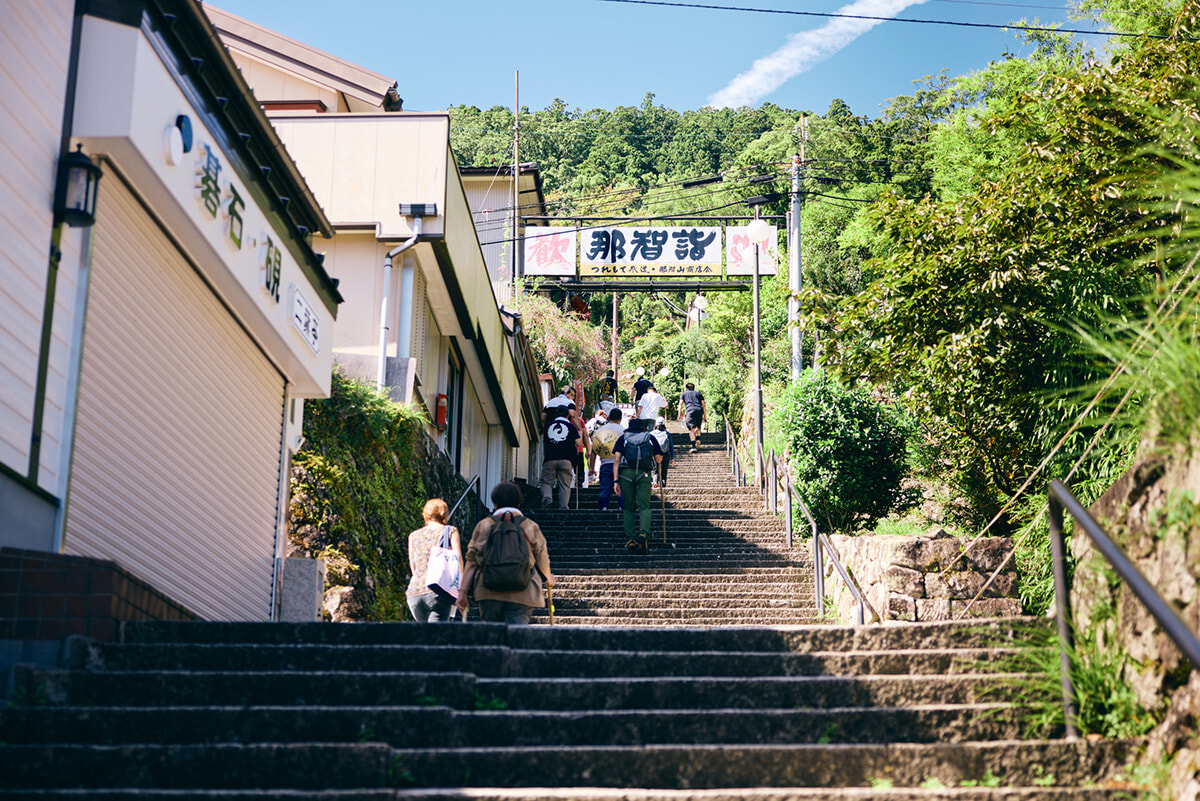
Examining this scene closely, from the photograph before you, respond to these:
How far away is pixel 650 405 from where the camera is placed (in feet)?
63.6

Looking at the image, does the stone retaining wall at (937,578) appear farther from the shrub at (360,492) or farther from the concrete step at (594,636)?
the concrete step at (594,636)

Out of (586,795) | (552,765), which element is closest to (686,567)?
(552,765)

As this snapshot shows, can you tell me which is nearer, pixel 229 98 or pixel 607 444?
pixel 229 98

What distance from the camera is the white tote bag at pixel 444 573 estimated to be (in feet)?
26.1

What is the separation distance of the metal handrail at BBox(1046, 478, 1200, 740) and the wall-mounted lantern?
4.86m

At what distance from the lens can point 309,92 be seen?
1563cm

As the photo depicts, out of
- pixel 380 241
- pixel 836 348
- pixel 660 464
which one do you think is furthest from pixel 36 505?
pixel 660 464

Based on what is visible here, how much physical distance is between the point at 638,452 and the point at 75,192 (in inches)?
354

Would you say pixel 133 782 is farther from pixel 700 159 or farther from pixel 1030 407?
pixel 700 159

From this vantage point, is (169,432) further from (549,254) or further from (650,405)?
(549,254)

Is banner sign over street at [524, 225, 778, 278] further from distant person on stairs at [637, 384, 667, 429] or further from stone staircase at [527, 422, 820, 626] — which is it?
stone staircase at [527, 422, 820, 626]

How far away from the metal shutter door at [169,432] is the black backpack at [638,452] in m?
5.37

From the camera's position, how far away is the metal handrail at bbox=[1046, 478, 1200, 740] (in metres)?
3.55

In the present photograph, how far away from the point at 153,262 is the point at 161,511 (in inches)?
62.2
